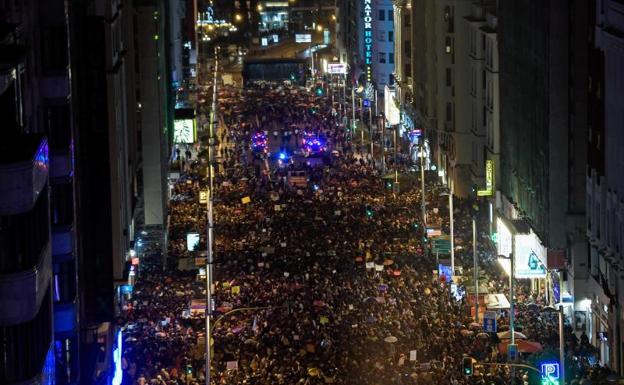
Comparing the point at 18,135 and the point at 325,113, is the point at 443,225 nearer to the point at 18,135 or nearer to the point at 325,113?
the point at 18,135

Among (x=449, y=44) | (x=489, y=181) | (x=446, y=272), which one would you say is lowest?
(x=446, y=272)

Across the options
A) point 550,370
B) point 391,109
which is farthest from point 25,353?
point 391,109

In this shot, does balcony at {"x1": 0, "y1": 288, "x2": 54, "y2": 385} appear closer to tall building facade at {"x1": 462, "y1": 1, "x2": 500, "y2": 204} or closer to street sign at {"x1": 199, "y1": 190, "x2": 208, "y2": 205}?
tall building facade at {"x1": 462, "y1": 1, "x2": 500, "y2": 204}

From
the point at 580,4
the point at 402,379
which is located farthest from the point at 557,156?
the point at 402,379

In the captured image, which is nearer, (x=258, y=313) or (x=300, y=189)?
(x=258, y=313)

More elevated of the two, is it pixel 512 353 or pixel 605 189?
pixel 605 189

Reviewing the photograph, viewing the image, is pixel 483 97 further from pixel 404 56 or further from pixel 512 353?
pixel 512 353
